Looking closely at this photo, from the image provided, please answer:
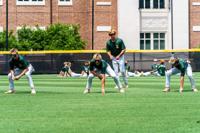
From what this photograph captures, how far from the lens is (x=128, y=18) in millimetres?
55375

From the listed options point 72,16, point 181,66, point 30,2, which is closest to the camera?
point 181,66

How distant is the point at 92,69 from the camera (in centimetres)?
2152

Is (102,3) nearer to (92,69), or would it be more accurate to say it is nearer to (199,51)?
(199,51)

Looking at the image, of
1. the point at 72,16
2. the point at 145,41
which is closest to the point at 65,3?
the point at 72,16

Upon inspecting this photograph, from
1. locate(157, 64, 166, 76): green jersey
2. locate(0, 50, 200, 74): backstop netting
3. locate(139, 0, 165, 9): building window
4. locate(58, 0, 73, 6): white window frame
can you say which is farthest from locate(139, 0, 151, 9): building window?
locate(157, 64, 166, 76): green jersey

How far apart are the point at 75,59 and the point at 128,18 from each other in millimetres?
10170

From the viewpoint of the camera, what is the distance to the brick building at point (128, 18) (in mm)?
54750

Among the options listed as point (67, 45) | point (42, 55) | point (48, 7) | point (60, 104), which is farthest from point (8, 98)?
point (48, 7)

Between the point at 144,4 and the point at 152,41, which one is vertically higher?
the point at 144,4

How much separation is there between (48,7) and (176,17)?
9.88 meters

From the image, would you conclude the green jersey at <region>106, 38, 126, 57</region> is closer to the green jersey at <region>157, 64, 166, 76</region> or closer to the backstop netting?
the green jersey at <region>157, 64, 166, 76</region>

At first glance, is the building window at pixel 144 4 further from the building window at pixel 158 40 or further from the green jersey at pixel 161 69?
the green jersey at pixel 161 69

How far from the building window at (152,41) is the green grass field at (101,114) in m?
35.6

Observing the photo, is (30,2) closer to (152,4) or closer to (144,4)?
(144,4)
